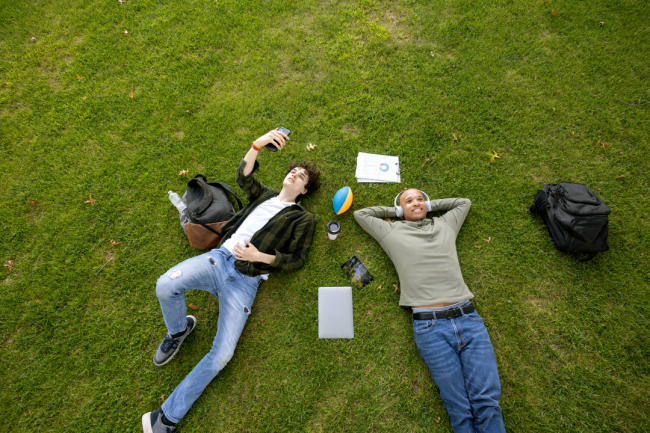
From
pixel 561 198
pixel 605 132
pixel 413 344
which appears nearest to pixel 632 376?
pixel 561 198

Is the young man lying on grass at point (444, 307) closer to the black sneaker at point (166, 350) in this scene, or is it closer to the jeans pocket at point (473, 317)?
the jeans pocket at point (473, 317)

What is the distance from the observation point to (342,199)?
171 inches

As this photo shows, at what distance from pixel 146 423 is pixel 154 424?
0.12 meters

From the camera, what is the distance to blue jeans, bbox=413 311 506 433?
3168 mm

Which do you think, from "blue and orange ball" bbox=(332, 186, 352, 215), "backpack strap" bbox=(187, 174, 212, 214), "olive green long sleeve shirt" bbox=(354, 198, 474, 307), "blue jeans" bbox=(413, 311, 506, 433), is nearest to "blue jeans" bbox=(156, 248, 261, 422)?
"backpack strap" bbox=(187, 174, 212, 214)

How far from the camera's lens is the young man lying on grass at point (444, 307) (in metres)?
3.23

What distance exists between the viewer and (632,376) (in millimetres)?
3654

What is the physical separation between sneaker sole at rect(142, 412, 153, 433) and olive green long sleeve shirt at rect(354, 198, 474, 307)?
3651 millimetres

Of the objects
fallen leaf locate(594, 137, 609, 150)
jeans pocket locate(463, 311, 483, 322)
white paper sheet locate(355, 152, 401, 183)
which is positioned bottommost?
jeans pocket locate(463, 311, 483, 322)

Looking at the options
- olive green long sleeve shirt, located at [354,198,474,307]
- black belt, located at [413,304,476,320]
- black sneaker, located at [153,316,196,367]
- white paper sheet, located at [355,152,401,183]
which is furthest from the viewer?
white paper sheet, located at [355,152,401,183]

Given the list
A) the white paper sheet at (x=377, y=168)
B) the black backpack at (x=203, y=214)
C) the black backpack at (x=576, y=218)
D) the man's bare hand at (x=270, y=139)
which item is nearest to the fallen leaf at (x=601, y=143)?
the black backpack at (x=576, y=218)

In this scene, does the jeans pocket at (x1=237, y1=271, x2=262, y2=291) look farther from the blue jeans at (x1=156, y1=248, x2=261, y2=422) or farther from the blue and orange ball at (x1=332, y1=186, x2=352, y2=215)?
the blue and orange ball at (x1=332, y1=186, x2=352, y2=215)

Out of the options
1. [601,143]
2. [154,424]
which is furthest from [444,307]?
[601,143]

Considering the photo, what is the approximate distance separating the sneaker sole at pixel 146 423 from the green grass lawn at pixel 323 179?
17cm
